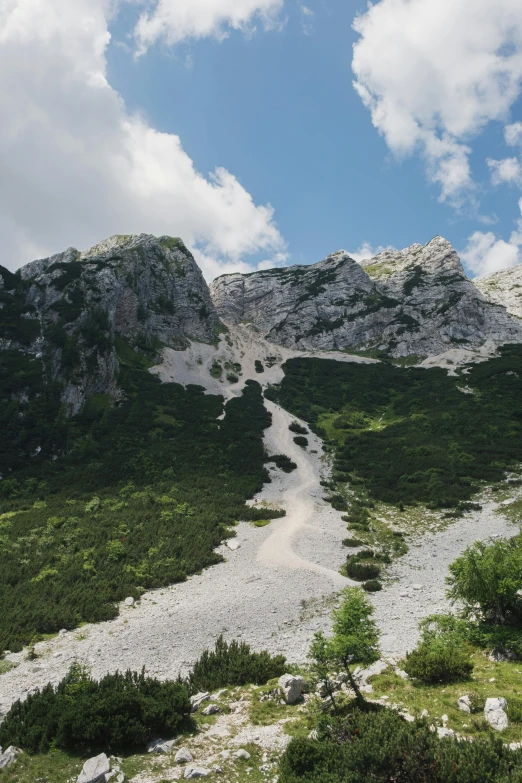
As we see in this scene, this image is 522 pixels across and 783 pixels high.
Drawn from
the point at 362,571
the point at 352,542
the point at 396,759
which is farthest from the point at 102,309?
the point at 396,759

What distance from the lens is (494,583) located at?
15586 millimetres

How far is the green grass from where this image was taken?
396 inches

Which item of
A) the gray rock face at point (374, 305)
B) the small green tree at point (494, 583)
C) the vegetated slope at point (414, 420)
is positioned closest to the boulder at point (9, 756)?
the small green tree at point (494, 583)

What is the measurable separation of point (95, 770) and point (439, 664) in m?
10.0

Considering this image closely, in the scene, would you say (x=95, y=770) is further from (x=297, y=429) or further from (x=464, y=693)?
(x=297, y=429)

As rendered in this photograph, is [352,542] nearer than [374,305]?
Yes

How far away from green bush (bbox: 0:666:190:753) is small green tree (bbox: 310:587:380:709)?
169 inches

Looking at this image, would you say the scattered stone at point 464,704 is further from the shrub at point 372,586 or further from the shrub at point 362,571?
the shrub at point 362,571

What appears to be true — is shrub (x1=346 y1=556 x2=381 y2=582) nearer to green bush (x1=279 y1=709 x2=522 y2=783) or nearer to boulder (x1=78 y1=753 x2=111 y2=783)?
green bush (x1=279 y1=709 x2=522 y2=783)

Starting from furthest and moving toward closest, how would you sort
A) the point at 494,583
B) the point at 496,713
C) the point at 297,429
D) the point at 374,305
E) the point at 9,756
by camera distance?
the point at 374,305, the point at 297,429, the point at 494,583, the point at 9,756, the point at 496,713

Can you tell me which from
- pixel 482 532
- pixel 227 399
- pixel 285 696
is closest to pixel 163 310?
pixel 227 399

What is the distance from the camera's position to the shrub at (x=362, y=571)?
2600cm

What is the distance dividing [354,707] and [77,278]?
91456 millimetres

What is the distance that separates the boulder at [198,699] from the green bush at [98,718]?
0.85 m
